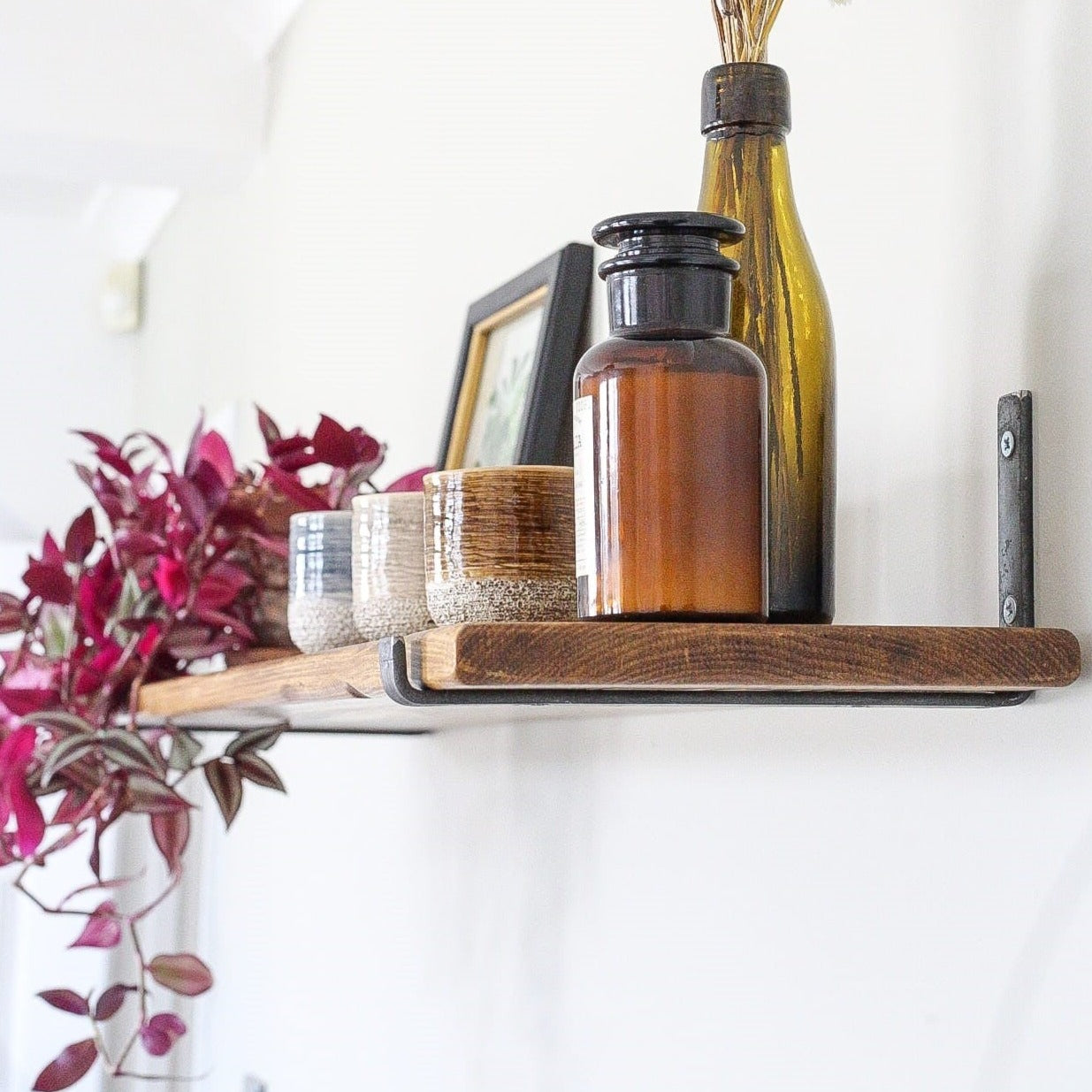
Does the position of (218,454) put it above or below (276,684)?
above

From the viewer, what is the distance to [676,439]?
22.2 inches

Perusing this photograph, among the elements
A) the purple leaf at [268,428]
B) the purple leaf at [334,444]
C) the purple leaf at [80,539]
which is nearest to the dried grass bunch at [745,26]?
A: the purple leaf at [334,444]

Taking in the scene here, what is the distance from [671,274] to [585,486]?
9 centimetres

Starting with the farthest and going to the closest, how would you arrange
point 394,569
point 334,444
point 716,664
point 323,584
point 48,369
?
point 48,369 → point 334,444 → point 323,584 → point 394,569 → point 716,664

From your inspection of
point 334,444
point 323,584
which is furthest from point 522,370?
point 323,584

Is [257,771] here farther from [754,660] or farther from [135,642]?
[754,660]

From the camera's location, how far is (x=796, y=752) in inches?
31.4

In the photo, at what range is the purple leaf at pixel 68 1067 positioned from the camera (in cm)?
108

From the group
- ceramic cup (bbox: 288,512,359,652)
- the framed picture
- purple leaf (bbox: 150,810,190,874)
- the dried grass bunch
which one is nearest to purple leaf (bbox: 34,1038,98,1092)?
purple leaf (bbox: 150,810,190,874)

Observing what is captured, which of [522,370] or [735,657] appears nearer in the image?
[735,657]

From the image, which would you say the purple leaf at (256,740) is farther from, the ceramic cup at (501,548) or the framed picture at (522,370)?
the ceramic cup at (501,548)

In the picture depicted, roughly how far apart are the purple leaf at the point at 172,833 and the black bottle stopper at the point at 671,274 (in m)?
0.68

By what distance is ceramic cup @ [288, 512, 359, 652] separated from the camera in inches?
35.1

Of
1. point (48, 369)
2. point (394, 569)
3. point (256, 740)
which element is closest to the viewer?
point (394, 569)
